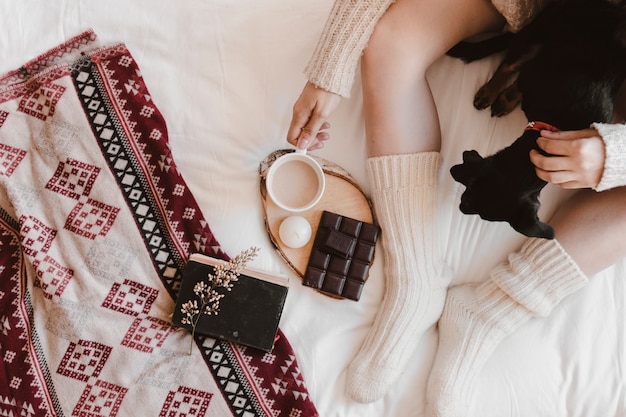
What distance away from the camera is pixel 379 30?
90 cm

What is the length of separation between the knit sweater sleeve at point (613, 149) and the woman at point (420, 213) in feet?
0.43

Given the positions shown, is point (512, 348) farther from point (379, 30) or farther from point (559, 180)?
point (379, 30)

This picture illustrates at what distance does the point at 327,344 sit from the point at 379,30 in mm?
554

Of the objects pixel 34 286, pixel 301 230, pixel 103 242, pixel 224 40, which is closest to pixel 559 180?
pixel 301 230

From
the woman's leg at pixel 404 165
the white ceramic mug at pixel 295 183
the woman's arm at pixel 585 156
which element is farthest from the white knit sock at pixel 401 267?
the woman's arm at pixel 585 156

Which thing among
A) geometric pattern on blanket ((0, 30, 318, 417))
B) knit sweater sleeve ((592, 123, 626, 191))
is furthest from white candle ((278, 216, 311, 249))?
knit sweater sleeve ((592, 123, 626, 191))

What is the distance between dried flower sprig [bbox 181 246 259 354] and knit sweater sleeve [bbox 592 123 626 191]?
56 centimetres

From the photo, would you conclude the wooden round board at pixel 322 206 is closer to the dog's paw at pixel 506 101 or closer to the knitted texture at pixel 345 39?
the knitted texture at pixel 345 39

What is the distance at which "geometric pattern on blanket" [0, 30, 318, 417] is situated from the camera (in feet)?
3.04

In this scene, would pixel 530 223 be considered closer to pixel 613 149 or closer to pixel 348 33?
pixel 613 149

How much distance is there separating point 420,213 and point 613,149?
0.31 metres

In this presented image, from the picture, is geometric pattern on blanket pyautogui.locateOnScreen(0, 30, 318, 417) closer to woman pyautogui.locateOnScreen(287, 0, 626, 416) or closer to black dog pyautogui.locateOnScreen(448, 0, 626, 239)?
woman pyautogui.locateOnScreen(287, 0, 626, 416)

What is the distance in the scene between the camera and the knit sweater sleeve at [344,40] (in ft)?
2.91

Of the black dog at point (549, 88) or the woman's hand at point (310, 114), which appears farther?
the woman's hand at point (310, 114)
